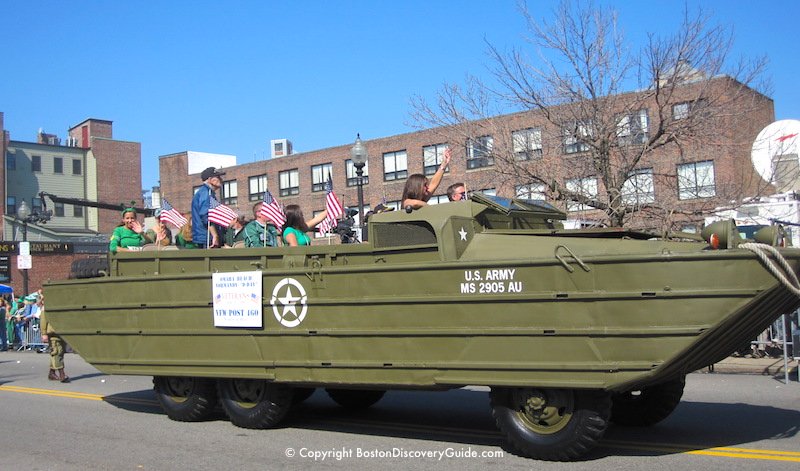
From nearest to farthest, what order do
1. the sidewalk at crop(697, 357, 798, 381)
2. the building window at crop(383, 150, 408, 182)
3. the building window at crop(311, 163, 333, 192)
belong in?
the sidewalk at crop(697, 357, 798, 381) → the building window at crop(383, 150, 408, 182) → the building window at crop(311, 163, 333, 192)

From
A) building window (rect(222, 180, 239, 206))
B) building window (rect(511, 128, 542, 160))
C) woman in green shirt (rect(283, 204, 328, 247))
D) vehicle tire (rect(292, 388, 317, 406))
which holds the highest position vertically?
building window (rect(222, 180, 239, 206))

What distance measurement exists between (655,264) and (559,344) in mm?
980

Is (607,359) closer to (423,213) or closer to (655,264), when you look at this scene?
(655,264)

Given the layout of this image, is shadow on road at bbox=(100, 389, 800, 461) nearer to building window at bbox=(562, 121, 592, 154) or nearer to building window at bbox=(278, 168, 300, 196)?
building window at bbox=(562, 121, 592, 154)

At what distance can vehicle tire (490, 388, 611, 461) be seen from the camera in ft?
20.4

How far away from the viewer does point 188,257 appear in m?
8.55

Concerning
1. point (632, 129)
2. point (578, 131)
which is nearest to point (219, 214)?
point (578, 131)

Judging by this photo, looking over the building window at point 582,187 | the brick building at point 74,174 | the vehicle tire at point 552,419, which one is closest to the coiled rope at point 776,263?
the vehicle tire at point 552,419

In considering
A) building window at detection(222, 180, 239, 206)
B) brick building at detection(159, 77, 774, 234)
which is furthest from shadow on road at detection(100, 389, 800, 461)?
building window at detection(222, 180, 239, 206)

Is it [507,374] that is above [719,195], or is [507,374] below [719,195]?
below

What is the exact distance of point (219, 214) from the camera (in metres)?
9.23

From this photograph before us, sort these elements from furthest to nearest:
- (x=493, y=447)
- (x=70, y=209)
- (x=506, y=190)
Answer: (x=70, y=209)
(x=506, y=190)
(x=493, y=447)

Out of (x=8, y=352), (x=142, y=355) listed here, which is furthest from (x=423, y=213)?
(x=8, y=352)

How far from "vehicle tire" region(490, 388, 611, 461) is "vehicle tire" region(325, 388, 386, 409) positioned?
2.93m
